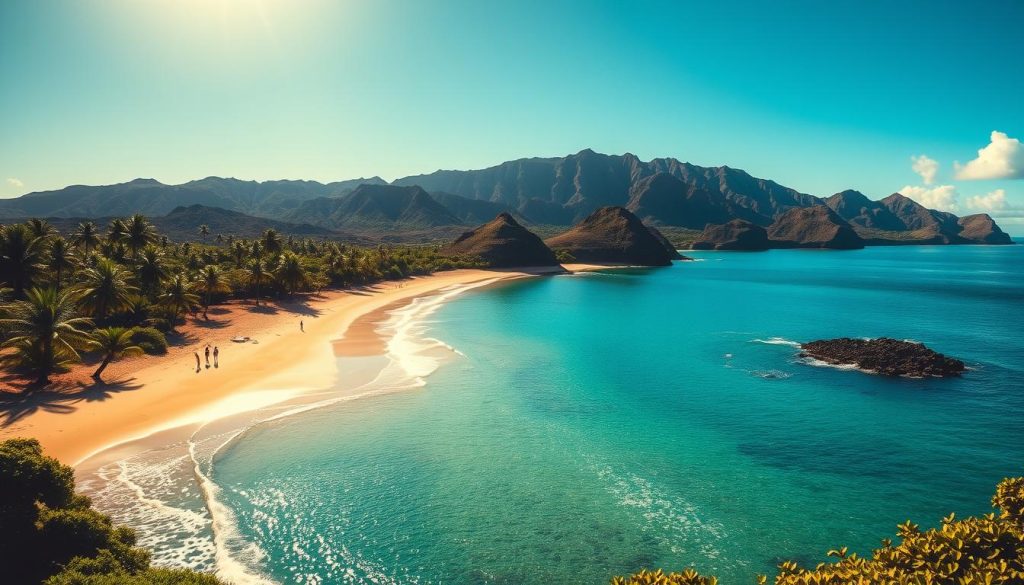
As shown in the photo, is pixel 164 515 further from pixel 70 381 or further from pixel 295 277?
pixel 295 277

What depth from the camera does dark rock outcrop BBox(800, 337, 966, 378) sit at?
4381cm

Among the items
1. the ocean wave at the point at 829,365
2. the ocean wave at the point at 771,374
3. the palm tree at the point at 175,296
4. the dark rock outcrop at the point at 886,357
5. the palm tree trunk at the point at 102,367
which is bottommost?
the ocean wave at the point at 771,374

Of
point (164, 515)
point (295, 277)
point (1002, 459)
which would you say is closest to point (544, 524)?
point (164, 515)

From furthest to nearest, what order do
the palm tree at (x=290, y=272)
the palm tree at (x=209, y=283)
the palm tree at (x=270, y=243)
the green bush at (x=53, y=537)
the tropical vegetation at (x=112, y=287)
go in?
the palm tree at (x=270, y=243)
the palm tree at (x=290, y=272)
the palm tree at (x=209, y=283)
the tropical vegetation at (x=112, y=287)
the green bush at (x=53, y=537)

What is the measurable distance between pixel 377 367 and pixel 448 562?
94.6ft

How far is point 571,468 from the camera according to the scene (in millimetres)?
26906

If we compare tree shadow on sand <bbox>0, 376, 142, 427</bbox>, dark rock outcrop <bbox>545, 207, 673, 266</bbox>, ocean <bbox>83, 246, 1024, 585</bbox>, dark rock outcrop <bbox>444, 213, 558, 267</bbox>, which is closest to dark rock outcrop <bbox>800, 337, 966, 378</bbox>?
ocean <bbox>83, 246, 1024, 585</bbox>

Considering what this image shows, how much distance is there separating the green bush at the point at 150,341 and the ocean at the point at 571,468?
18448mm

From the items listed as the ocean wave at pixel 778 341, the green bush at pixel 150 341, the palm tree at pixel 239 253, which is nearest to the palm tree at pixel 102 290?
the green bush at pixel 150 341

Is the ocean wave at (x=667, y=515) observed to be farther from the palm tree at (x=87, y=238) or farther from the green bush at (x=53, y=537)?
the palm tree at (x=87, y=238)

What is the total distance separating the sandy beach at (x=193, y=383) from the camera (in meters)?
30.0

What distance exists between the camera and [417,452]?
28.7 metres

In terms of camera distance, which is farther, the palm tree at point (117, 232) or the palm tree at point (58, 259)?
the palm tree at point (117, 232)

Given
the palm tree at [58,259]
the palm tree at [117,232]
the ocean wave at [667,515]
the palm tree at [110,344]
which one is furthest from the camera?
the palm tree at [117,232]
